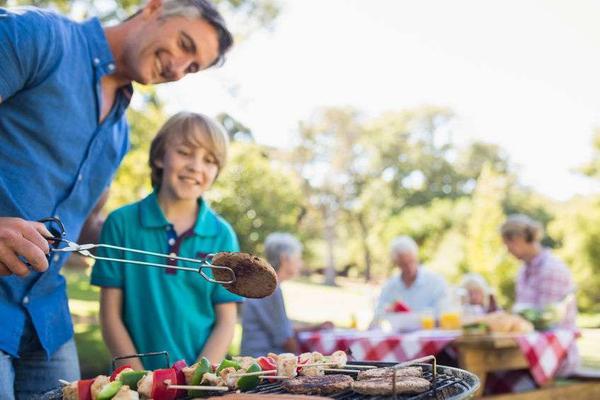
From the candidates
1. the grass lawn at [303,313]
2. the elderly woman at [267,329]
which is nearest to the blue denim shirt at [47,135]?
the elderly woman at [267,329]

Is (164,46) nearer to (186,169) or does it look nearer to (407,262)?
(186,169)

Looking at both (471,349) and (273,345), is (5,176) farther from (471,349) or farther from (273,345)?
(471,349)

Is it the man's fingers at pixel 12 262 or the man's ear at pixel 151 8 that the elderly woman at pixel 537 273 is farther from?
the man's fingers at pixel 12 262

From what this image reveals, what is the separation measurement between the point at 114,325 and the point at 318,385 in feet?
3.53

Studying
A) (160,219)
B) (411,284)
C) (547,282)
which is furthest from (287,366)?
(411,284)

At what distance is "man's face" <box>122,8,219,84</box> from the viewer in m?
2.17

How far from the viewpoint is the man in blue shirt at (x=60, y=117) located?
1.87m

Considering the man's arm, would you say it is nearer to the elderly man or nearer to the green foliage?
the elderly man

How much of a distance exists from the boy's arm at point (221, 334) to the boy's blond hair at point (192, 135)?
0.57 m

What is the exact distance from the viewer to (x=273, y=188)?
65.5ft

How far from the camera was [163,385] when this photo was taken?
1646mm

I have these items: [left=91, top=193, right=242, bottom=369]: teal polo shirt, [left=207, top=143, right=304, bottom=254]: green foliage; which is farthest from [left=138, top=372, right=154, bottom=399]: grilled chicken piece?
[left=207, top=143, right=304, bottom=254]: green foliage

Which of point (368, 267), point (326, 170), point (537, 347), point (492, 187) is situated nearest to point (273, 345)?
point (537, 347)

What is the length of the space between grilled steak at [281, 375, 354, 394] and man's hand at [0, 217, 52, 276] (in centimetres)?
64
